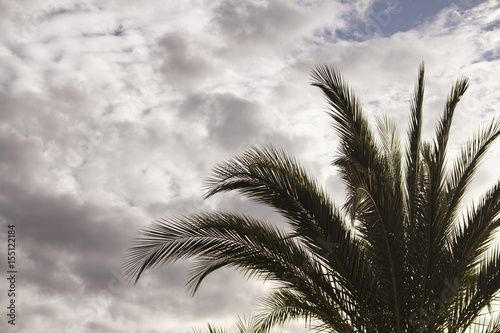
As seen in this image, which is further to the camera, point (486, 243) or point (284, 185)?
point (486, 243)

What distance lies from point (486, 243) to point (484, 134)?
1556 mm

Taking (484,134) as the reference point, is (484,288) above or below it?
below

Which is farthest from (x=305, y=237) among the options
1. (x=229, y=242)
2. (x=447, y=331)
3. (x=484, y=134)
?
(x=484, y=134)

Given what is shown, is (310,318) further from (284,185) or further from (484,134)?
(484,134)

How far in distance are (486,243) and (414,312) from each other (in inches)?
61.4

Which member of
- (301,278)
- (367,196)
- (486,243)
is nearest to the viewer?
(367,196)

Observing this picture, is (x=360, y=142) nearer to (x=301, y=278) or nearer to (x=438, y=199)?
(x=438, y=199)

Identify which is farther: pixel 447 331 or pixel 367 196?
pixel 447 331

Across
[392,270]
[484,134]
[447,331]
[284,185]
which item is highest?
[484,134]

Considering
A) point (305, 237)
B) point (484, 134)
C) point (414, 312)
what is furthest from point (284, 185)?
point (484, 134)

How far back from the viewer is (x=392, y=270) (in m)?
7.13

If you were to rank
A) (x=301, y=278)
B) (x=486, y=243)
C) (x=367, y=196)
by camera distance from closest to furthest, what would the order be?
(x=367, y=196) < (x=301, y=278) < (x=486, y=243)

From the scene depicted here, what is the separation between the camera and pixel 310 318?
26.1ft


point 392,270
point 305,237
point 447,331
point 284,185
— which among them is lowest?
point 447,331
